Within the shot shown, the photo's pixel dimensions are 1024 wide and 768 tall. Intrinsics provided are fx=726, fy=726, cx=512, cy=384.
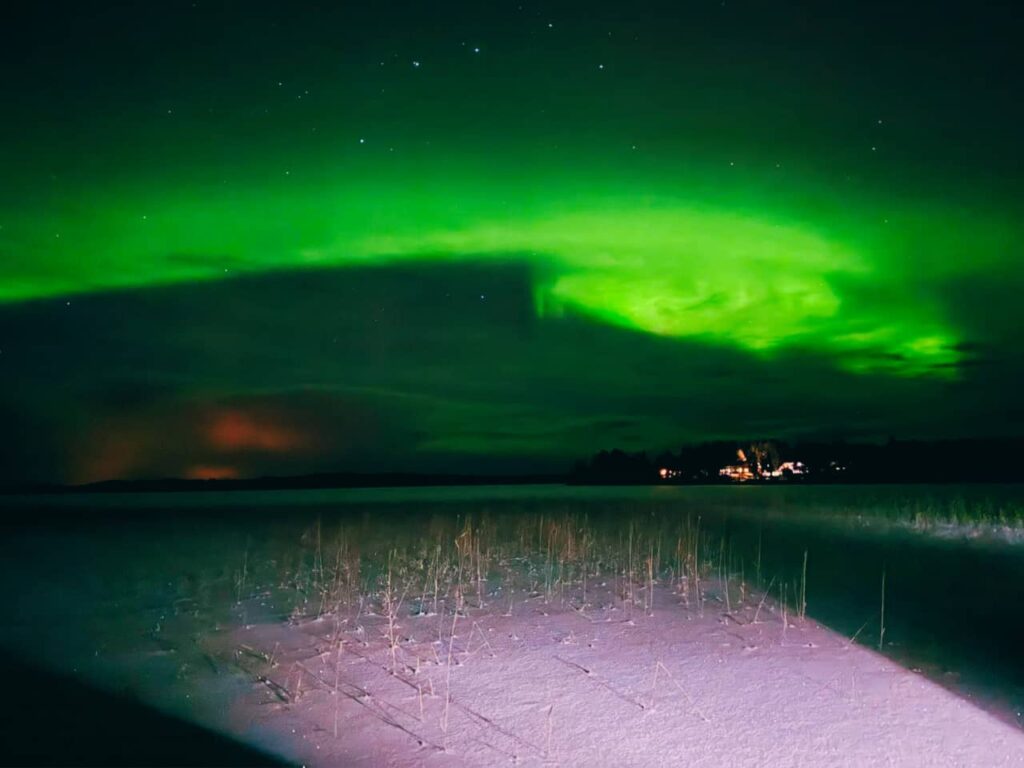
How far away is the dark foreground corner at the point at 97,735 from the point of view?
526 centimetres

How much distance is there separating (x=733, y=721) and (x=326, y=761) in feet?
10.3

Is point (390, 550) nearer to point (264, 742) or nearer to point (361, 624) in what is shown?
point (361, 624)

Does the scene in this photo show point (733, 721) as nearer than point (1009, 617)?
Yes

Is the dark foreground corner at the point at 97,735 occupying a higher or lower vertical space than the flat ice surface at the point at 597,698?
lower

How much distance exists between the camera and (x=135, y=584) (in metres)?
12.6

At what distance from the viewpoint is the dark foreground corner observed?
526 centimetres

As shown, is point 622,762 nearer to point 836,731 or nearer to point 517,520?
point 836,731

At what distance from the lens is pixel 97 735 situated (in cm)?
572

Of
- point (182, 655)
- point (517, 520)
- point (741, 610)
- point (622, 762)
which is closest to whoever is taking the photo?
point (622, 762)

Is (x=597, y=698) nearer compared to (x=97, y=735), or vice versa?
(x=97, y=735)

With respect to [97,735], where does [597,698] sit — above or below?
above

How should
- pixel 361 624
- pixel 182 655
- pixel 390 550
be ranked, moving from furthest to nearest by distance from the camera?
pixel 390 550 → pixel 361 624 → pixel 182 655

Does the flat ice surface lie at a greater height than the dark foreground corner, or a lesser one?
greater

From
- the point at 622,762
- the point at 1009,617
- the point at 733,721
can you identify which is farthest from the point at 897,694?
the point at 1009,617
